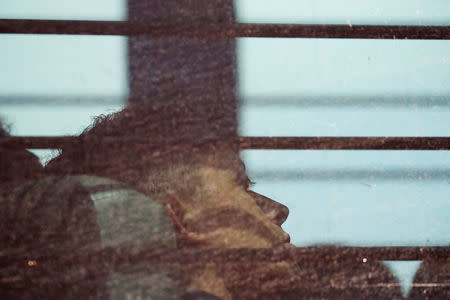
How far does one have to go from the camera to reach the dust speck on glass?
3.64 feet

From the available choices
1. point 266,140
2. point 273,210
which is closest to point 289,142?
point 266,140

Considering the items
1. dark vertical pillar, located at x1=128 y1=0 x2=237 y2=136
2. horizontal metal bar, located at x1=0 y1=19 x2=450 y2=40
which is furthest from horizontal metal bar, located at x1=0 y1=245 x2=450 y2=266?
horizontal metal bar, located at x1=0 y1=19 x2=450 y2=40

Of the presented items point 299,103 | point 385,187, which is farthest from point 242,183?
point 385,187

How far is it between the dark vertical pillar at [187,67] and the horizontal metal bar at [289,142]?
9 centimetres

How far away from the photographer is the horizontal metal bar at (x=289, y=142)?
44.4 inches

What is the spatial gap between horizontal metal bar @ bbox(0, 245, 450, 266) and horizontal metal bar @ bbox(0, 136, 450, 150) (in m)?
0.26

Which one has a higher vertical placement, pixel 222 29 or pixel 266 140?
pixel 222 29

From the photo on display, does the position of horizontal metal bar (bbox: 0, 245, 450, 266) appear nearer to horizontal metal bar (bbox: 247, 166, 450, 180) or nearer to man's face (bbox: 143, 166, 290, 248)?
man's face (bbox: 143, 166, 290, 248)

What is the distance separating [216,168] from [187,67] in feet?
0.94

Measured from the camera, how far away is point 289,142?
115cm

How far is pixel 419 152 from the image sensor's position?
1235mm

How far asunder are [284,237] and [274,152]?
8.9 inches

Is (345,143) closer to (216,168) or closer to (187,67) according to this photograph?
(216,168)

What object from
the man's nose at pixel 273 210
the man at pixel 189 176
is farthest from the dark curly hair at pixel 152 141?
the man's nose at pixel 273 210
